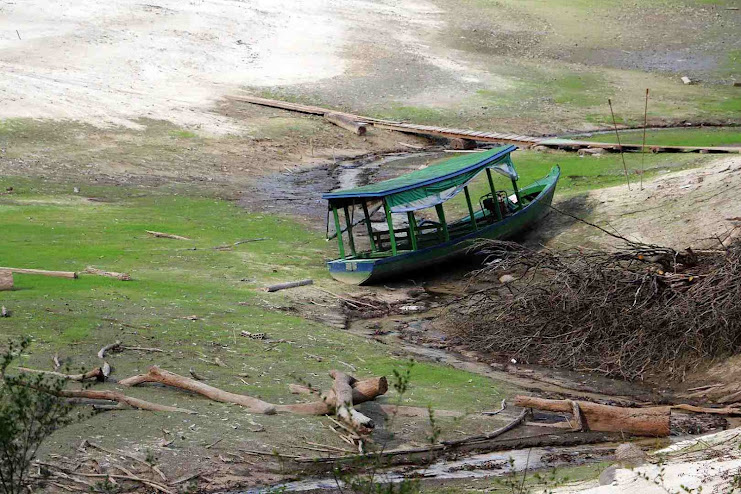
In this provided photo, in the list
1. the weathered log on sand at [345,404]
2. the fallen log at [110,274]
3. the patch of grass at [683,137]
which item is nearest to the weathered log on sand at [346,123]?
the patch of grass at [683,137]

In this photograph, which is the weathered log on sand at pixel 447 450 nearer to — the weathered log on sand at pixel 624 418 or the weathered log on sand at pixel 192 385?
the weathered log on sand at pixel 624 418

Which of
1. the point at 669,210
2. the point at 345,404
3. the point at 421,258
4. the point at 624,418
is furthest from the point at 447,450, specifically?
the point at 669,210

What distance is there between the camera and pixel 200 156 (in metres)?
30.2

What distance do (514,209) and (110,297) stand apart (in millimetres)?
9350

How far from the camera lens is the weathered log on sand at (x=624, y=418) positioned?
1251 centimetres

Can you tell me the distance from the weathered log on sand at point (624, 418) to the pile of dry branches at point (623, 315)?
2.11 m

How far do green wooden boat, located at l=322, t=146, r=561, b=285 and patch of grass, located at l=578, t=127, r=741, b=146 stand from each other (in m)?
9.00

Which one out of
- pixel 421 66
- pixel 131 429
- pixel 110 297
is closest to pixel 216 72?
pixel 421 66

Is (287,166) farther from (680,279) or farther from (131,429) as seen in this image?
(131,429)

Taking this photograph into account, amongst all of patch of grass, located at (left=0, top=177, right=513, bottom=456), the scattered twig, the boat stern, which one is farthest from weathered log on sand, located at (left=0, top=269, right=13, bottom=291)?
the boat stern

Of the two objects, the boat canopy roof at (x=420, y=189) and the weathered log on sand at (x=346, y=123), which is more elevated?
the boat canopy roof at (x=420, y=189)

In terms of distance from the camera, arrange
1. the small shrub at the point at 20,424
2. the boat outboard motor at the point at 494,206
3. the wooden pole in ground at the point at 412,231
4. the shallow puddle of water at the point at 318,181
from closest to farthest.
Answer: the small shrub at the point at 20,424 → the wooden pole in ground at the point at 412,231 → the boat outboard motor at the point at 494,206 → the shallow puddle of water at the point at 318,181

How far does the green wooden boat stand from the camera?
20.3 m

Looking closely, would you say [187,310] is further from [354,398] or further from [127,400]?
[354,398]
